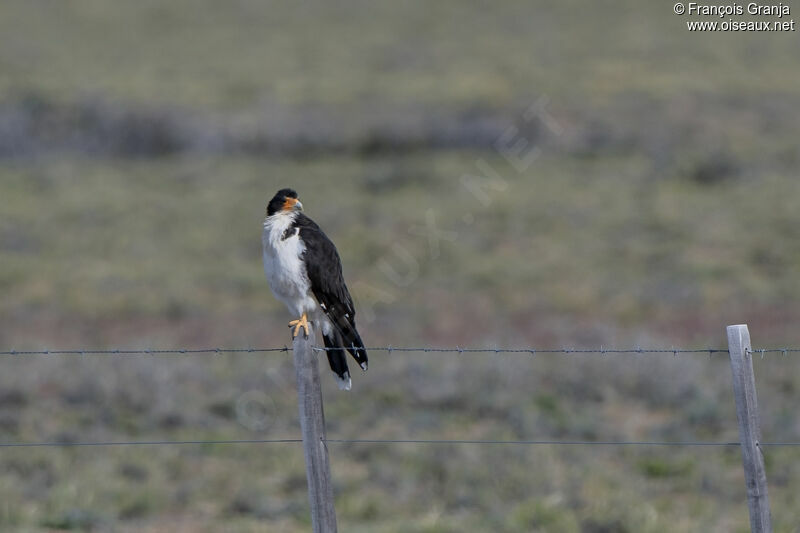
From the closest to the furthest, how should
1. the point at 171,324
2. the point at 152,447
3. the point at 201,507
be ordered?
the point at 201,507 → the point at 152,447 → the point at 171,324

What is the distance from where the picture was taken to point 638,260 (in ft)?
67.3

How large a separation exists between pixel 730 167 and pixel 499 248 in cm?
748

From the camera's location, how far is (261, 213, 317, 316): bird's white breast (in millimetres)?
6902

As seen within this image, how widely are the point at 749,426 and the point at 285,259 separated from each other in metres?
3.28

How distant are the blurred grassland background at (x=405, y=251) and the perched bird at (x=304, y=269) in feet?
7.91

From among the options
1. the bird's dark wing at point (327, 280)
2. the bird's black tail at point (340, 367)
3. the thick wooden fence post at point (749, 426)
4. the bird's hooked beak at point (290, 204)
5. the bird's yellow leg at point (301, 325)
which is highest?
the bird's hooked beak at point (290, 204)

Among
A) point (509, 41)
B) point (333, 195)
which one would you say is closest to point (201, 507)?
point (333, 195)

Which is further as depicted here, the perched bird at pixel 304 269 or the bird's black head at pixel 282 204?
the bird's black head at pixel 282 204

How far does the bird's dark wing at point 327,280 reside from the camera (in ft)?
22.7

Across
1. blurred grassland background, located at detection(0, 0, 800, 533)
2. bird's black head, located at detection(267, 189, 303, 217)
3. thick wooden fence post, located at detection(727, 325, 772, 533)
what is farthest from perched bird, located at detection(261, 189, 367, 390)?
thick wooden fence post, located at detection(727, 325, 772, 533)

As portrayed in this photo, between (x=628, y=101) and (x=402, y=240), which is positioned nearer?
(x=402, y=240)

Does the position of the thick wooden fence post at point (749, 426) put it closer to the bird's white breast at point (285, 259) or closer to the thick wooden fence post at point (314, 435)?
the thick wooden fence post at point (314, 435)

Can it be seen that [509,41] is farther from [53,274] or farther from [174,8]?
[53,274]

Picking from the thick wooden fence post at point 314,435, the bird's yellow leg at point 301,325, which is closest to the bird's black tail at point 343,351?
the bird's yellow leg at point 301,325
